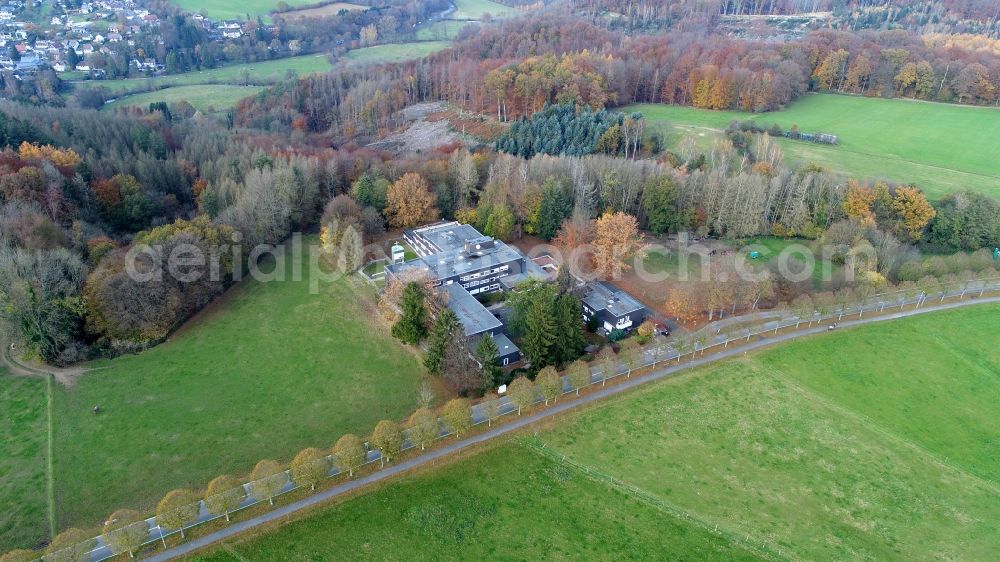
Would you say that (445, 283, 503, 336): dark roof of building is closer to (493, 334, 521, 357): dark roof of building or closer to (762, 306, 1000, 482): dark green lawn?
(493, 334, 521, 357): dark roof of building

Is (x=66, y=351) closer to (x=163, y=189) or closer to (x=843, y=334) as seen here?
(x=163, y=189)

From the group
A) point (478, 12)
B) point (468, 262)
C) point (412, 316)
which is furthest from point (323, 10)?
point (412, 316)

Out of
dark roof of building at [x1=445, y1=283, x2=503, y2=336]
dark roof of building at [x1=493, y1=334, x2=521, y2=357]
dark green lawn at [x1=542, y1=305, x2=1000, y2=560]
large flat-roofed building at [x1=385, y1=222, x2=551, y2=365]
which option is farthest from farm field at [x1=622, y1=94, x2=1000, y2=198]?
dark roof of building at [x1=493, y1=334, x2=521, y2=357]

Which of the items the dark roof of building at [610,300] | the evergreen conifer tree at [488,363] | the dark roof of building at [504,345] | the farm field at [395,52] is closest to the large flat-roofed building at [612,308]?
the dark roof of building at [610,300]

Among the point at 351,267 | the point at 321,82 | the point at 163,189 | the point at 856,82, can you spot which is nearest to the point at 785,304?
the point at 351,267

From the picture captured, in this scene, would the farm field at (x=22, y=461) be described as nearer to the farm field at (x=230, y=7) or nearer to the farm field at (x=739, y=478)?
the farm field at (x=739, y=478)

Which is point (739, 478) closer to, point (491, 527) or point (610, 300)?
point (491, 527)
